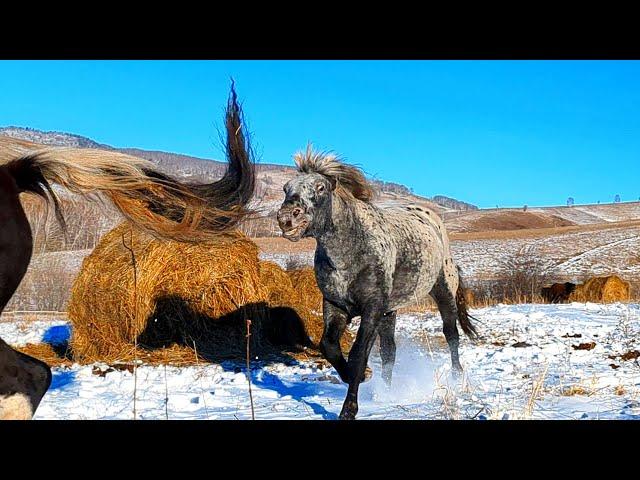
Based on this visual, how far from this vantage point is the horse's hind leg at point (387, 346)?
22.6 feet

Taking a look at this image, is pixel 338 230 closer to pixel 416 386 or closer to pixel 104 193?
pixel 416 386

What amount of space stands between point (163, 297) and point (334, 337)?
385 centimetres

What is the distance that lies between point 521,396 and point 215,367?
357cm

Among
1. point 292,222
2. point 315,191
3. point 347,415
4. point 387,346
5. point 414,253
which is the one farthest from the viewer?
point 387,346

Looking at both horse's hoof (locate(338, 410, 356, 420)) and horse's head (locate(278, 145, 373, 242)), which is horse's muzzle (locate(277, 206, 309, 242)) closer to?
horse's head (locate(278, 145, 373, 242))

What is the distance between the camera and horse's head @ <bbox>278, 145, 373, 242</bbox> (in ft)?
17.6

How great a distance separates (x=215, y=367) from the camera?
7.88 metres

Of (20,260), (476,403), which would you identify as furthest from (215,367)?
(20,260)

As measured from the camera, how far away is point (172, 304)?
8.91 metres

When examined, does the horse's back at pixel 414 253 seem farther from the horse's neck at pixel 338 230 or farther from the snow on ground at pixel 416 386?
the snow on ground at pixel 416 386

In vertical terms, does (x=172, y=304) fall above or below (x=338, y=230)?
below

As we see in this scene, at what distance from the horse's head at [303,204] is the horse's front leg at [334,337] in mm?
733

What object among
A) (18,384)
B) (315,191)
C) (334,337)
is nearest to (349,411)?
(334,337)

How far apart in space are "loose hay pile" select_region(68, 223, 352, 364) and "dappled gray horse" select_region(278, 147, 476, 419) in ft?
9.35
